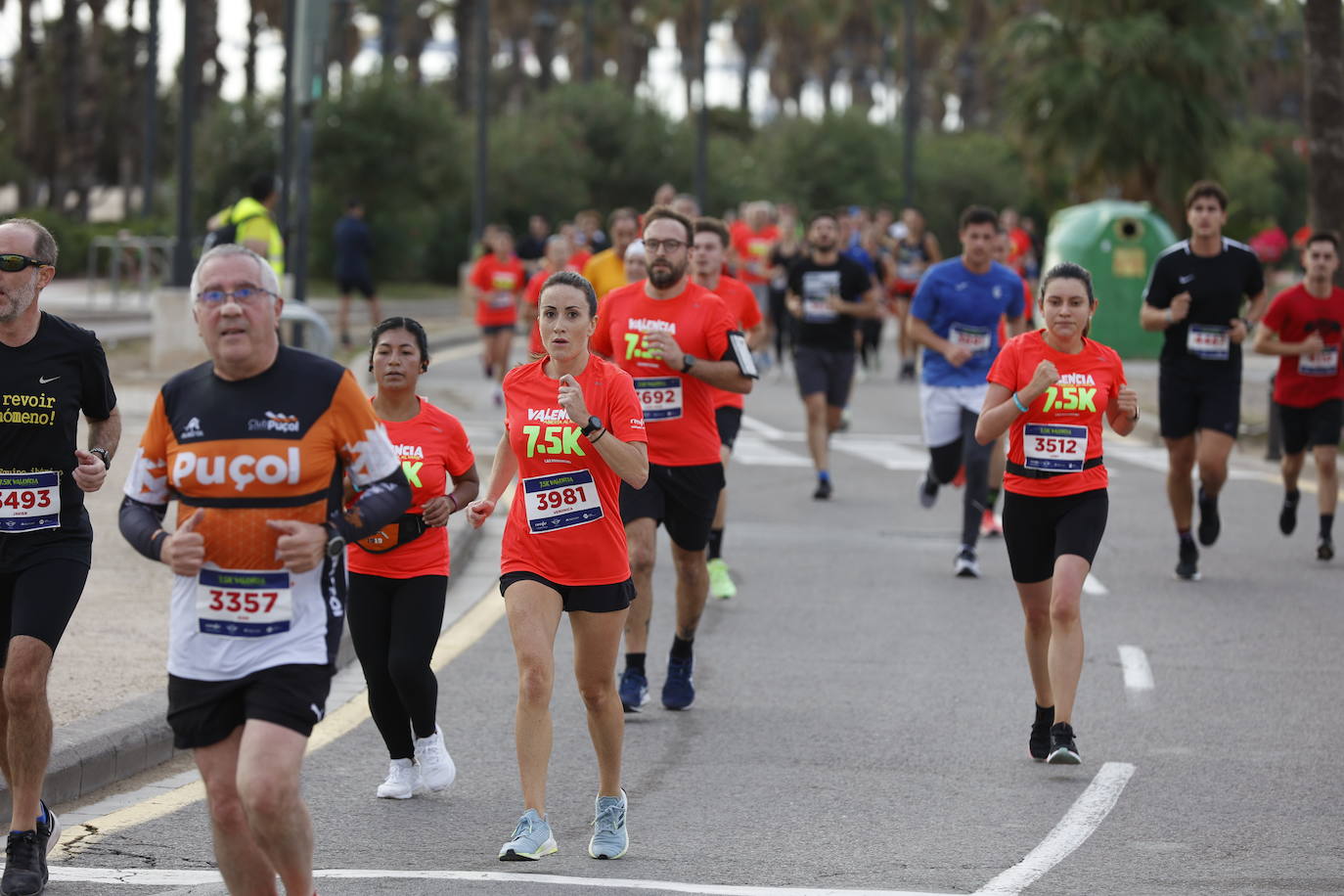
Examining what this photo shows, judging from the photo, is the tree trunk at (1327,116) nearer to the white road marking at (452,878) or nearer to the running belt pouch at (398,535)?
the running belt pouch at (398,535)

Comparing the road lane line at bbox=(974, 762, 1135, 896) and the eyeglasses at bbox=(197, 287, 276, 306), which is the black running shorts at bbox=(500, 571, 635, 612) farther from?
the eyeglasses at bbox=(197, 287, 276, 306)

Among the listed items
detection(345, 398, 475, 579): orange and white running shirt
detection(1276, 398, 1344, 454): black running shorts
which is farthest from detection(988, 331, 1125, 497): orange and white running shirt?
detection(1276, 398, 1344, 454): black running shorts

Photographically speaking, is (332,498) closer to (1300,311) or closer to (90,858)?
(90,858)

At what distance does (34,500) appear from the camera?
6.34m

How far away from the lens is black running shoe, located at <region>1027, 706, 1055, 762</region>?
7977 millimetres

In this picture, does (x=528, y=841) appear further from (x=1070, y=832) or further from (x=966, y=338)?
(x=966, y=338)

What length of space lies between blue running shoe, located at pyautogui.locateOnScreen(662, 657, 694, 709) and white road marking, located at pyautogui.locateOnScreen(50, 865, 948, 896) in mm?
2650

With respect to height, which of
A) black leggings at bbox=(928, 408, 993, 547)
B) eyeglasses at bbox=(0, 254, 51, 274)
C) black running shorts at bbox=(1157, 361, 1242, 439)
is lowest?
black leggings at bbox=(928, 408, 993, 547)

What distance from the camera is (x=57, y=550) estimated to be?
6379 mm

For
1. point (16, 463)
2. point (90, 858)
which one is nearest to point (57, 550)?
point (16, 463)

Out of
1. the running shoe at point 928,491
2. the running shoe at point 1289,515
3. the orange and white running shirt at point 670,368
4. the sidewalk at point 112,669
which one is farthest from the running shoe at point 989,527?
the orange and white running shirt at point 670,368

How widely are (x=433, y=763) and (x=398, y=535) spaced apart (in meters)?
0.83

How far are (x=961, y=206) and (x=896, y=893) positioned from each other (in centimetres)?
5782

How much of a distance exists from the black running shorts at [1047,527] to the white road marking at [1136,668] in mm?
1648
